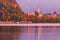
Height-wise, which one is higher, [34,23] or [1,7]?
[1,7]

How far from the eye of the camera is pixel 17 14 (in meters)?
17.9

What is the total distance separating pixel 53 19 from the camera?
18.1 m

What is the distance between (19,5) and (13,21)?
1.34 metres

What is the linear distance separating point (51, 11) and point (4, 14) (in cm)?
362

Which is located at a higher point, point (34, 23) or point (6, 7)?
point (6, 7)

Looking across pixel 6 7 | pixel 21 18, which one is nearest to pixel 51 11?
pixel 21 18

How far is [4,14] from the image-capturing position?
1772 centimetres

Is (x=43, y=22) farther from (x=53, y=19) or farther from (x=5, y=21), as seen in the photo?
(x=5, y=21)

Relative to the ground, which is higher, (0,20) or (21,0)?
(21,0)

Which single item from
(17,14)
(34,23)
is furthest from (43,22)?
(17,14)

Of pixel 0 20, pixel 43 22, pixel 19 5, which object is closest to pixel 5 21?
pixel 0 20

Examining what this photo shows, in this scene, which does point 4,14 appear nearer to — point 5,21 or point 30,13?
point 5,21

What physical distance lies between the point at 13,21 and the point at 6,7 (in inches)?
51.7

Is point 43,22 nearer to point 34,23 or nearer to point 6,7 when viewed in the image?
point 34,23
